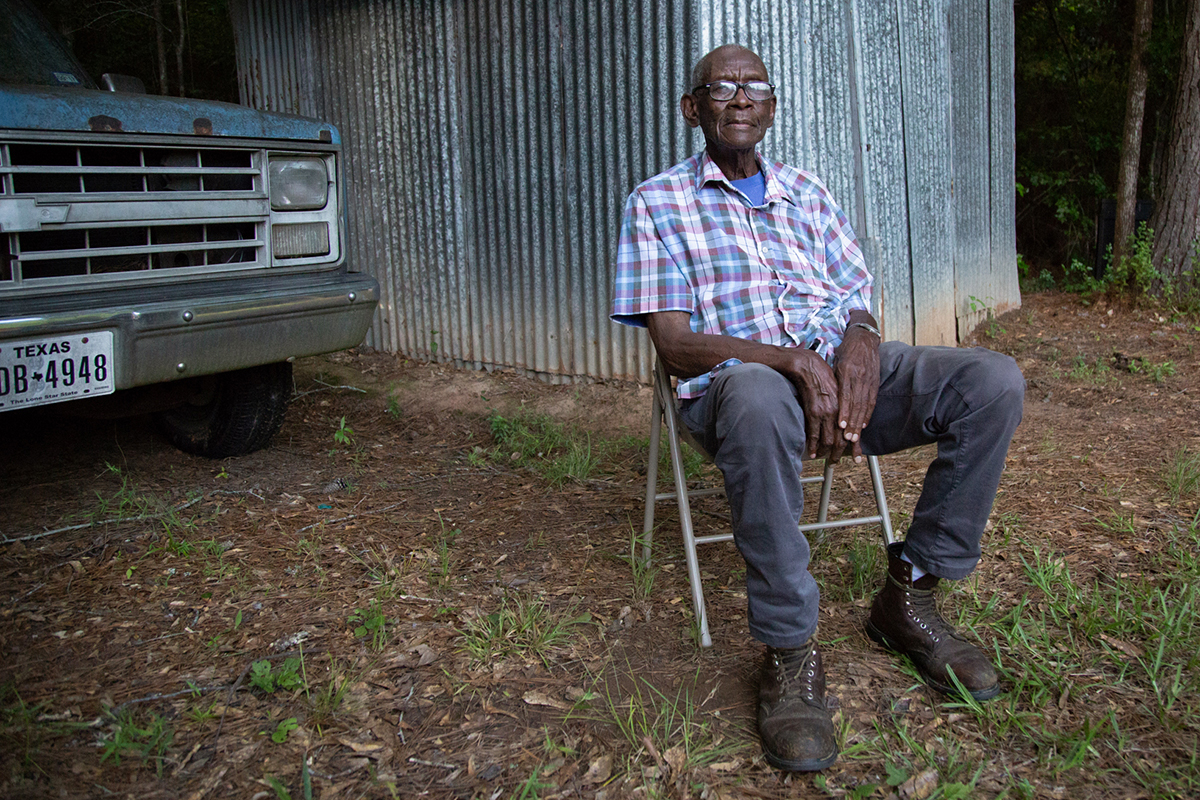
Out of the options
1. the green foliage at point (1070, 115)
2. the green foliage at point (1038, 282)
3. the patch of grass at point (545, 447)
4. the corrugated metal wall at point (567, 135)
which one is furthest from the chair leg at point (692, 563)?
the green foliage at point (1070, 115)

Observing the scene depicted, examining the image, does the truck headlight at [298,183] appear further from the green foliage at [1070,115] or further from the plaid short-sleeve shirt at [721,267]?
the green foliage at [1070,115]

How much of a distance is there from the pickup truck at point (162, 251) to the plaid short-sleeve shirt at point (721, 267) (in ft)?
5.16

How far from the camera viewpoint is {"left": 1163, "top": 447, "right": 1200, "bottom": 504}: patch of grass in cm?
357

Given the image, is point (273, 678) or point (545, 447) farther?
point (545, 447)

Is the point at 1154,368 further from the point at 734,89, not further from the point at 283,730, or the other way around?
the point at 283,730

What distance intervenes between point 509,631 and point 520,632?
3 cm

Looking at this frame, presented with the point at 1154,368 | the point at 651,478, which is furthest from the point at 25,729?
the point at 1154,368

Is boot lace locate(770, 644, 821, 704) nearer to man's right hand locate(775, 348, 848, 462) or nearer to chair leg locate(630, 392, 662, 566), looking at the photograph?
man's right hand locate(775, 348, 848, 462)

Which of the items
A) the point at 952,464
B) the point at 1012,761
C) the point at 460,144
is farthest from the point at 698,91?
the point at 460,144

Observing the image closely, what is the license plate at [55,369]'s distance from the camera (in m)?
2.82

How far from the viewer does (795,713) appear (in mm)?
2152

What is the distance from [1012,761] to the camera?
209 centimetres

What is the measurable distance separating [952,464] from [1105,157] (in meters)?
10.8

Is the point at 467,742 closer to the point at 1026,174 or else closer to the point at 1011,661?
the point at 1011,661
